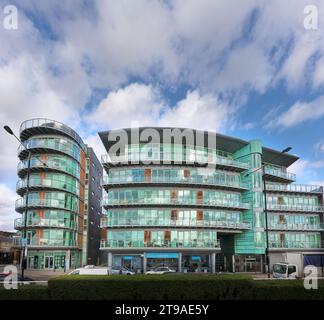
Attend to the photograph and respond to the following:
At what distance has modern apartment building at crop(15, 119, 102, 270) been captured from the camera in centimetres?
5075

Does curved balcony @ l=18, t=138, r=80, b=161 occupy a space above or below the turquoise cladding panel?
above

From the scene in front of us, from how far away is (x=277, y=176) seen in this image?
55688mm

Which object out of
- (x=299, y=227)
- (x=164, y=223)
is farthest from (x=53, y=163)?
(x=299, y=227)

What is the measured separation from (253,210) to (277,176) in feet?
33.0

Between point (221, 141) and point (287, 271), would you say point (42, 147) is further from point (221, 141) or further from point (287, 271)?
point (287, 271)

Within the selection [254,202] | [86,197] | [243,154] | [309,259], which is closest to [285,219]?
[254,202]

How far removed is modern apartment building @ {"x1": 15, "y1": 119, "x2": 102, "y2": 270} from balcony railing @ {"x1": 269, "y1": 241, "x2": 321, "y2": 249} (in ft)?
102

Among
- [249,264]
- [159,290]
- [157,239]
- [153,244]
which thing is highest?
[157,239]

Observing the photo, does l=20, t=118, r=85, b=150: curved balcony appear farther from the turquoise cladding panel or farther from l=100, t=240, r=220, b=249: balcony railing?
the turquoise cladding panel

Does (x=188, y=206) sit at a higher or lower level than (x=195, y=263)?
higher

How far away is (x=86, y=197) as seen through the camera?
65812 millimetres

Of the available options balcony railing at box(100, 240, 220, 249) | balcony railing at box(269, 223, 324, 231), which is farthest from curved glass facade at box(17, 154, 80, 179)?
balcony railing at box(269, 223, 324, 231)

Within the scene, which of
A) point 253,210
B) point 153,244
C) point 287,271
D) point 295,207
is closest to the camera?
point 287,271

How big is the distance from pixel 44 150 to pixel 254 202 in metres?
31.9
